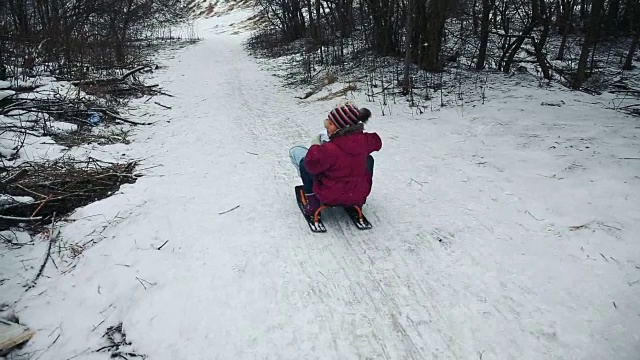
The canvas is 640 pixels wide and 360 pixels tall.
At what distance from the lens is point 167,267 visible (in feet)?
11.6

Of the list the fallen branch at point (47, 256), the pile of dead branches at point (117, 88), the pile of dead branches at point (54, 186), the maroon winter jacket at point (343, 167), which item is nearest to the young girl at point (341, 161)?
the maroon winter jacket at point (343, 167)

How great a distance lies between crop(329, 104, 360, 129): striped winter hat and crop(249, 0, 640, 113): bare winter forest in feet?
17.2

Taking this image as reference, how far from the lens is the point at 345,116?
3.63m

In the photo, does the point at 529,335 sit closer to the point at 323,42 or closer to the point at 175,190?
the point at 175,190

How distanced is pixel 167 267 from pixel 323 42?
44.3 feet

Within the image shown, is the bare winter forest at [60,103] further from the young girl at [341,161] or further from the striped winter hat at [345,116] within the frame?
the striped winter hat at [345,116]

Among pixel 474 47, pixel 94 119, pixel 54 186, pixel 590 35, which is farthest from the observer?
pixel 474 47

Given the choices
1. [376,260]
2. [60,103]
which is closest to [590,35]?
[376,260]

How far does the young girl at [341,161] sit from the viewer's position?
3680mm

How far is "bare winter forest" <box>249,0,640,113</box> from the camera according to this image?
942 cm

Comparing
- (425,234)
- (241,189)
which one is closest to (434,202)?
(425,234)

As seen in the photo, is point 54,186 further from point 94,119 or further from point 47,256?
point 94,119

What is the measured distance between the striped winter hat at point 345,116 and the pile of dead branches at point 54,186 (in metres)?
3.02

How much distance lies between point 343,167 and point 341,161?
8 cm
